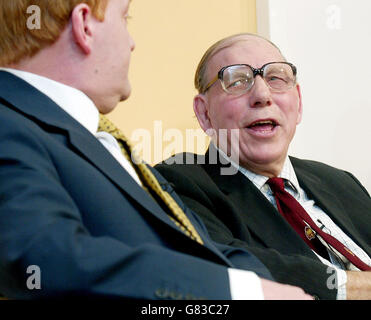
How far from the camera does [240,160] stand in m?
1.86

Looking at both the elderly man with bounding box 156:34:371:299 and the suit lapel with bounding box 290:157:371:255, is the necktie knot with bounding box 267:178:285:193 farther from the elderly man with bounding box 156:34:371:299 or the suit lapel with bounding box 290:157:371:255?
the suit lapel with bounding box 290:157:371:255

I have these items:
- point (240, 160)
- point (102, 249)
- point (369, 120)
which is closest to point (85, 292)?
point (102, 249)

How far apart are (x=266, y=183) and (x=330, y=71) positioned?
105cm

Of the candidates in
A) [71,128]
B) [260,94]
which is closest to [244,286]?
[71,128]

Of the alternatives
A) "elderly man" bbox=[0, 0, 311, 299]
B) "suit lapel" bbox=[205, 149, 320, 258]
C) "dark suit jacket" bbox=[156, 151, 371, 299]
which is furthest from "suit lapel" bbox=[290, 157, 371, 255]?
"elderly man" bbox=[0, 0, 311, 299]

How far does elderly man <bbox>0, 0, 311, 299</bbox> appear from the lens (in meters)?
0.86

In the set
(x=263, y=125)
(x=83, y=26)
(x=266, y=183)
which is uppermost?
(x=83, y=26)

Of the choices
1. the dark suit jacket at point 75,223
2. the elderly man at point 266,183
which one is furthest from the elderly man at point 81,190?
the elderly man at point 266,183

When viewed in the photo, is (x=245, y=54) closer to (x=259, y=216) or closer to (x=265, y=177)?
(x=265, y=177)

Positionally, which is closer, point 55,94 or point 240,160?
point 55,94

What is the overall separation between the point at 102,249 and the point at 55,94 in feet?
1.37

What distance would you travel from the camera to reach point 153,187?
125 cm

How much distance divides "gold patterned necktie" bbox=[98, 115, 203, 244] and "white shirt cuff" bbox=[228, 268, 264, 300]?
20cm
